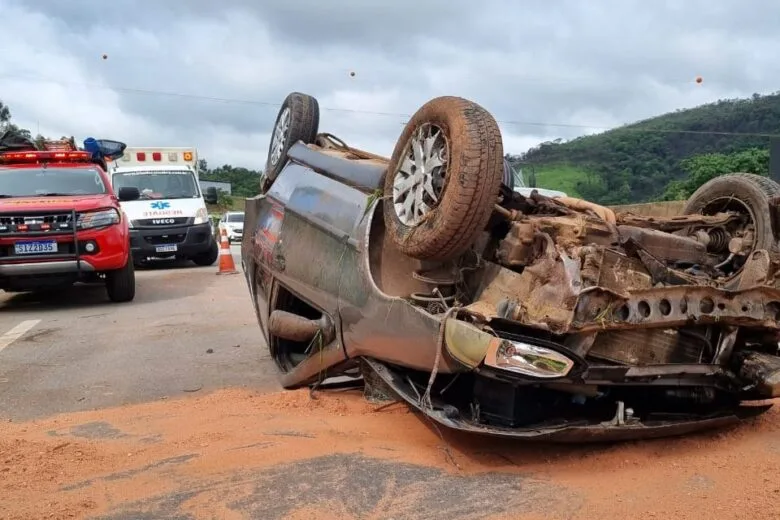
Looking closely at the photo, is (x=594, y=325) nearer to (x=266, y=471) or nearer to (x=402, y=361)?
(x=402, y=361)

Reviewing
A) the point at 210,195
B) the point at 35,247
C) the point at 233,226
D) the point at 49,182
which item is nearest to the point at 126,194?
the point at 49,182

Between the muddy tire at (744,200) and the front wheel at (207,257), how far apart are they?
12.1 meters

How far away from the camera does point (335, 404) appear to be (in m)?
4.32

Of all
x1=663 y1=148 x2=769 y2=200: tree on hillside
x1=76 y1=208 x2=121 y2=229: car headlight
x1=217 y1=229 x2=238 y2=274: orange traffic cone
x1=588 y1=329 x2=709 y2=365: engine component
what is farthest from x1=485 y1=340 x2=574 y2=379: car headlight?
x1=663 y1=148 x2=769 y2=200: tree on hillside

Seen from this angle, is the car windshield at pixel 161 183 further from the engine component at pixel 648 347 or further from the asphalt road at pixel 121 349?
the engine component at pixel 648 347

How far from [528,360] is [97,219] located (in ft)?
25.6

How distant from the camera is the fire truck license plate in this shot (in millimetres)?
9141

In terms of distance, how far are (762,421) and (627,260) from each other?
1.25 meters

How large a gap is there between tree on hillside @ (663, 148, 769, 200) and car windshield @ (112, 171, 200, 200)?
12348 millimetres

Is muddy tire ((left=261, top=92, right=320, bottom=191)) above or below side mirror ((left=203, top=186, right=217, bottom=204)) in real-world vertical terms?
above

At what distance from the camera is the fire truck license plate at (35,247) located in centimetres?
914

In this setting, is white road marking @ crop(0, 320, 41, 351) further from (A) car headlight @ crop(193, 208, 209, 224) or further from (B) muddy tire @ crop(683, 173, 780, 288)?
(A) car headlight @ crop(193, 208, 209, 224)

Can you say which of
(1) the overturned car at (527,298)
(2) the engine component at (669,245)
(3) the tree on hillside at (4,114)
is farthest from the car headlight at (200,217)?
(3) the tree on hillside at (4,114)

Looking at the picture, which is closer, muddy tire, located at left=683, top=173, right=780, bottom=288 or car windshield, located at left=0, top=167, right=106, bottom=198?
muddy tire, located at left=683, top=173, right=780, bottom=288
